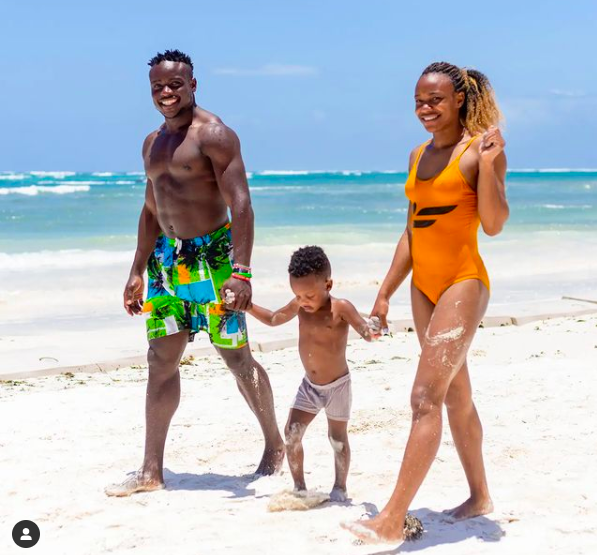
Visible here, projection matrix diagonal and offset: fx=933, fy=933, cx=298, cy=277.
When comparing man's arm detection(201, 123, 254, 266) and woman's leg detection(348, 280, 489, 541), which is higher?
man's arm detection(201, 123, 254, 266)

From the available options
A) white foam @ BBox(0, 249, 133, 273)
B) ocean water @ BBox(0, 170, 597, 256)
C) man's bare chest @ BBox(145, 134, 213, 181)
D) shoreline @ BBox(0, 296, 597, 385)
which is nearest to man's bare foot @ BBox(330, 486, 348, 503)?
man's bare chest @ BBox(145, 134, 213, 181)

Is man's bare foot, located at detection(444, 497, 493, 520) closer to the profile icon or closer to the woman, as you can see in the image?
the woman

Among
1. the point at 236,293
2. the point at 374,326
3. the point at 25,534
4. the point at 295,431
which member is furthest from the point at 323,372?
the point at 25,534

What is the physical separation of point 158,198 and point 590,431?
267 centimetres

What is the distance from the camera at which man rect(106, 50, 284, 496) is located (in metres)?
4.39

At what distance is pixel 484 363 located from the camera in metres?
7.03

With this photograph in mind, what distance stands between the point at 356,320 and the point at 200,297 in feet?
2.84

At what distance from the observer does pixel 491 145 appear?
3.47 m

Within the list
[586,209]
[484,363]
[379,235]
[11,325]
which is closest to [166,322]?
[484,363]

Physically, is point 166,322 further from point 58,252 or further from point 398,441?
point 58,252

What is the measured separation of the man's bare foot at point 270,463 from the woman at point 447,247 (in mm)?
1150

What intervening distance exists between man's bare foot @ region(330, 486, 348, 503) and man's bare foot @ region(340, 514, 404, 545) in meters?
0.71

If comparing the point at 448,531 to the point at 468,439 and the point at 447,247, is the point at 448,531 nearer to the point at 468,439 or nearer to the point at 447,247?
the point at 468,439

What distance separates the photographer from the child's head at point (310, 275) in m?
3.99
